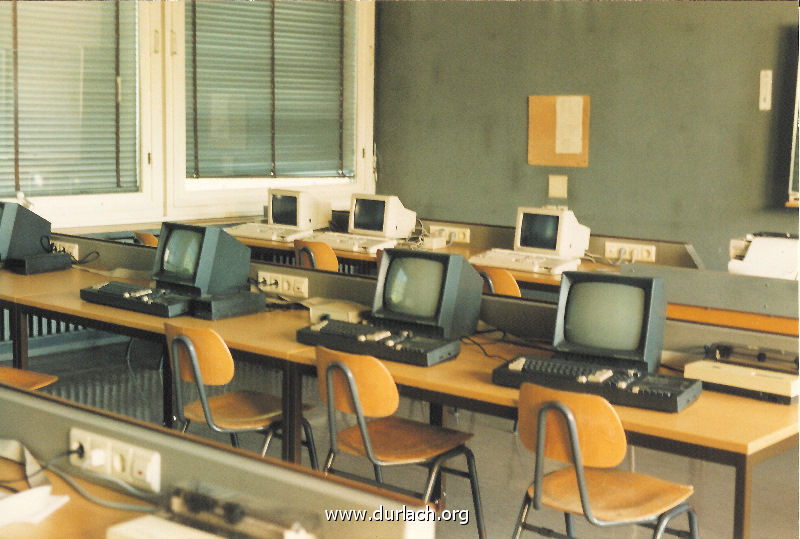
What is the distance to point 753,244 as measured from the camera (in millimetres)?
4332

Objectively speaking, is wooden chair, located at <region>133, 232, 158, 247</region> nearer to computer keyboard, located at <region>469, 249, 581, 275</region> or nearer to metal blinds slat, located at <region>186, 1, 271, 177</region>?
metal blinds slat, located at <region>186, 1, 271, 177</region>

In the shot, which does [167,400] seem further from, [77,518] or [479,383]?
[77,518]

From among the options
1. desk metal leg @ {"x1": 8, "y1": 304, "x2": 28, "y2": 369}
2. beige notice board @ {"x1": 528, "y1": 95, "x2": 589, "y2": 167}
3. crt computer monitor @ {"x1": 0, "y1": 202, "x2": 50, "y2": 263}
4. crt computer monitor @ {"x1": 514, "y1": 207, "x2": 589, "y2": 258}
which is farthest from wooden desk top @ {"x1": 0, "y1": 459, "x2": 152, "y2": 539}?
beige notice board @ {"x1": 528, "y1": 95, "x2": 589, "y2": 167}

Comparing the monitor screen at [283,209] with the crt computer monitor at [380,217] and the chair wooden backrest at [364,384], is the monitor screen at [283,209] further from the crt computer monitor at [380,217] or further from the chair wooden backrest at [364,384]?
the chair wooden backrest at [364,384]

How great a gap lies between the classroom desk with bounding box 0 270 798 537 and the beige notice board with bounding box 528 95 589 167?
12.4ft

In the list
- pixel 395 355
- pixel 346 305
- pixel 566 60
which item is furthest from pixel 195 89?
pixel 395 355

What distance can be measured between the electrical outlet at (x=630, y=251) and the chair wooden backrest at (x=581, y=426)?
3077 millimetres

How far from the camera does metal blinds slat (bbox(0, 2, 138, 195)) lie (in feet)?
19.1

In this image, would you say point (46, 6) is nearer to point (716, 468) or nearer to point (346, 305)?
point (346, 305)

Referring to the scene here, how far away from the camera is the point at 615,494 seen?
2.50 meters

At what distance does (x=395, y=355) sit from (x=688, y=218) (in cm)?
406

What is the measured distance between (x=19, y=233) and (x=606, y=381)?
3.28 m

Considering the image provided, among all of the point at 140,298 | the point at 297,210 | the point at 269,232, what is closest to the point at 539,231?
the point at 297,210

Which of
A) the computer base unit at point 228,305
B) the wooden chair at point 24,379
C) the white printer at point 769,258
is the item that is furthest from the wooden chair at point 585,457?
the white printer at point 769,258
